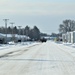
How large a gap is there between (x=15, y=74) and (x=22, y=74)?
0.32 m

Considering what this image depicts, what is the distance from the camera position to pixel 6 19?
367ft

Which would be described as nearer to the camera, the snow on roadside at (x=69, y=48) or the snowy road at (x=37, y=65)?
the snowy road at (x=37, y=65)

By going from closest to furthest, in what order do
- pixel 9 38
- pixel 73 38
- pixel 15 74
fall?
pixel 15 74 < pixel 73 38 < pixel 9 38

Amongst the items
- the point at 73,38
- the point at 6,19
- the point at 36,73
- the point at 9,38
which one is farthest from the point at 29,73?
the point at 9,38

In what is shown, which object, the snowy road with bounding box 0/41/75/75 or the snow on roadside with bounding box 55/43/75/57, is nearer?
the snowy road with bounding box 0/41/75/75

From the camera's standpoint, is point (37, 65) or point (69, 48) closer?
point (37, 65)

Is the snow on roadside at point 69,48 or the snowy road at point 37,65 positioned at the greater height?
the snow on roadside at point 69,48

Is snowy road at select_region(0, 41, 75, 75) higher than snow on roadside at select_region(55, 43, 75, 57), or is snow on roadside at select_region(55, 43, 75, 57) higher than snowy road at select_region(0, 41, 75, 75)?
snow on roadside at select_region(55, 43, 75, 57)

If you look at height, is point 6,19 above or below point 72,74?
above

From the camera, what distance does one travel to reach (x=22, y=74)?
1296cm

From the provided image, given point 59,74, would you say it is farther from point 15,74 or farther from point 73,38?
point 73,38

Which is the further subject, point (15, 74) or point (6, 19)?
point (6, 19)

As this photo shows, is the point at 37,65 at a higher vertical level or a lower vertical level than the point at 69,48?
lower

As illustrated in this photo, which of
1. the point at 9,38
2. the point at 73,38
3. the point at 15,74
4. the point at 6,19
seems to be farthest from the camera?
the point at 9,38
